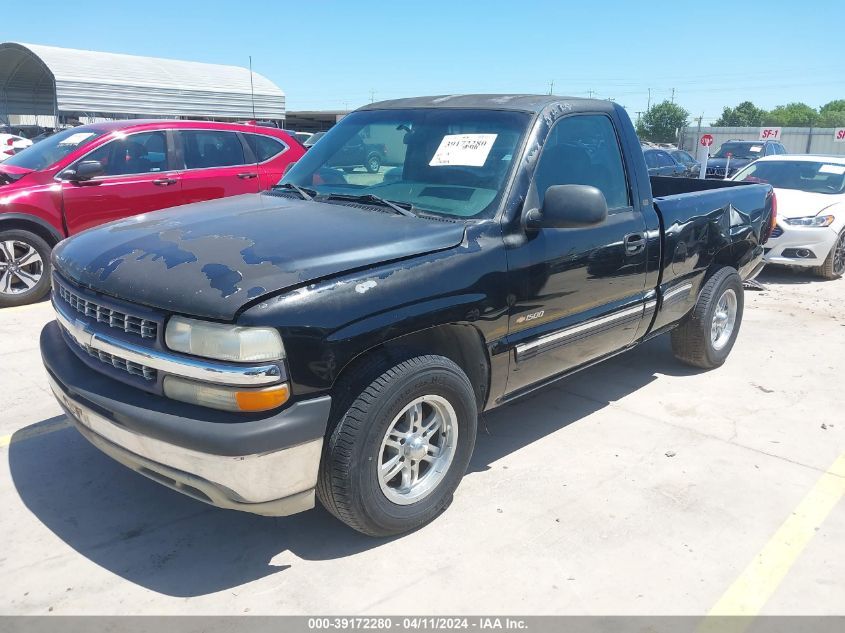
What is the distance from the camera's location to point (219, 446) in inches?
95.1

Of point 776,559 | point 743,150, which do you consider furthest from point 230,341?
point 743,150

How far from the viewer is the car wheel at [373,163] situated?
3.86 metres

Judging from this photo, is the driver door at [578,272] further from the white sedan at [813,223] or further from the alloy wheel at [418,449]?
the white sedan at [813,223]

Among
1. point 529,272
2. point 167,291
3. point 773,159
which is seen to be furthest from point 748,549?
point 773,159

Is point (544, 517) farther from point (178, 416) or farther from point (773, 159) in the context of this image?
point (773, 159)

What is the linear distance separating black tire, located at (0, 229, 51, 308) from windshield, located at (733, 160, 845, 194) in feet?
28.6

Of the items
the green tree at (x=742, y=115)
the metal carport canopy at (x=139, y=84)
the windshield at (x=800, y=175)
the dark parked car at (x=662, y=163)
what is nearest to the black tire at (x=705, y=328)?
the windshield at (x=800, y=175)

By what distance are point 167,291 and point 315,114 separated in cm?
4412

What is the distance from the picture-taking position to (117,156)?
7266 millimetres

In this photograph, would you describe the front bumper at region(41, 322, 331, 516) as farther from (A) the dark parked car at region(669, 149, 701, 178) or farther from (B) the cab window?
(A) the dark parked car at region(669, 149, 701, 178)

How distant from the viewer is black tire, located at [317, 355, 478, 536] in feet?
8.76

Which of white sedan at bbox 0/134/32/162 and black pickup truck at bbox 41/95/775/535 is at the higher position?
white sedan at bbox 0/134/32/162

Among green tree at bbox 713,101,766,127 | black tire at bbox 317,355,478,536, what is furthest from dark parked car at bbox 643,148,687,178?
green tree at bbox 713,101,766,127

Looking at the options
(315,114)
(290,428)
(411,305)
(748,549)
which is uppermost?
(315,114)
